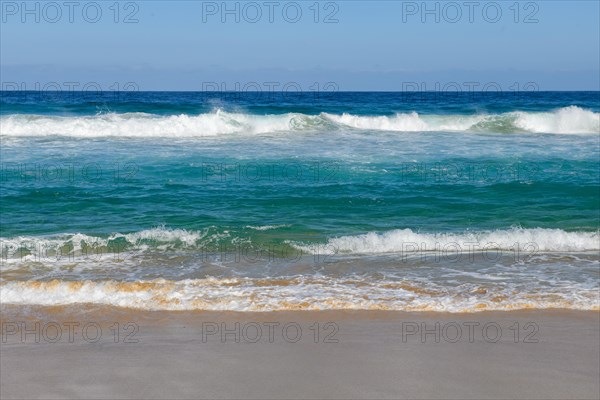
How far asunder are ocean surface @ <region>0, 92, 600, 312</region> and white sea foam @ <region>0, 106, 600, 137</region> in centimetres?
14

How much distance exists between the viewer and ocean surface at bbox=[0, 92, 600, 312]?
782 centimetres

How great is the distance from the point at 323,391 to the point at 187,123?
20.7 metres

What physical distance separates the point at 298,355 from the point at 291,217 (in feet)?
21.4

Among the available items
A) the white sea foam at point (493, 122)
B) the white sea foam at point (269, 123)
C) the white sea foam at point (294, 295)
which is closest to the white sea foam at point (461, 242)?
the white sea foam at point (294, 295)

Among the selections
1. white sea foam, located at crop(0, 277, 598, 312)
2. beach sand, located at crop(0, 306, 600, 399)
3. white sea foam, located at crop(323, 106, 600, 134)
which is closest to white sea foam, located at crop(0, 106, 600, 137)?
white sea foam, located at crop(323, 106, 600, 134)

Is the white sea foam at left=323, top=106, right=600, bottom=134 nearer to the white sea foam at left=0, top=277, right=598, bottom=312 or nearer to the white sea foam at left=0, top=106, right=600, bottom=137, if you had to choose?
the white sea foam at left=0, top=106, right=600, bottom=137

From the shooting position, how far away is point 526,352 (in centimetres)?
587

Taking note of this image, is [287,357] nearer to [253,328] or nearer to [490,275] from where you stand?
[253,328]

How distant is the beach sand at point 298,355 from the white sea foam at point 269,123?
56.7 ft

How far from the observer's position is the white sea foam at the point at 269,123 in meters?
23.5

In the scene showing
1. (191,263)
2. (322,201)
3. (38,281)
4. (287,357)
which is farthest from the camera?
(322,201)

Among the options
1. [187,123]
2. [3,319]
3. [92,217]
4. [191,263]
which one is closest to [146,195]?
[92,217]

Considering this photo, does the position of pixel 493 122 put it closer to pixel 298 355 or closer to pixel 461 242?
pixel 461 242

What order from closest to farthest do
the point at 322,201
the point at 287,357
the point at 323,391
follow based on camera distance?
the point at 323,391, the point at 287,357, the point at 322,201
